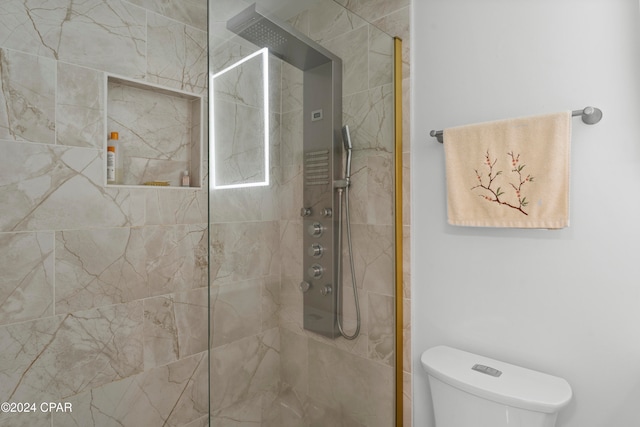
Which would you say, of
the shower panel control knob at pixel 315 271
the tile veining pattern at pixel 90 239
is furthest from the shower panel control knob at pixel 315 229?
the tile veining pattern at pixel 90 239

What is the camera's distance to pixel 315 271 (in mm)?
1223

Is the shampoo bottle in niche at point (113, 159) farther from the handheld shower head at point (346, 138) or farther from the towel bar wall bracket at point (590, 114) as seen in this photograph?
the towel bar wall bracket at point (590, 114)

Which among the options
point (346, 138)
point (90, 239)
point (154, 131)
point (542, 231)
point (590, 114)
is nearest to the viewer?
point (590, 114)

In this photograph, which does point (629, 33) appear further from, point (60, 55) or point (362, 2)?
point (60, 55)

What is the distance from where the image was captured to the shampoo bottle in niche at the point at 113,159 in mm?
1503

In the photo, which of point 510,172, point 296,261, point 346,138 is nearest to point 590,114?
point 510,172

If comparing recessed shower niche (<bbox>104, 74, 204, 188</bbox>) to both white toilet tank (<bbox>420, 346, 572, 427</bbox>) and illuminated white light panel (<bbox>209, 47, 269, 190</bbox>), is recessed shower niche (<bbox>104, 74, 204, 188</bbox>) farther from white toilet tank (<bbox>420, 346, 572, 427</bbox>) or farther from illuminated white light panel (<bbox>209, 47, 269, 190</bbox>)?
white toilet tank (<bbox>420, 346, 572, 427</bbox>)

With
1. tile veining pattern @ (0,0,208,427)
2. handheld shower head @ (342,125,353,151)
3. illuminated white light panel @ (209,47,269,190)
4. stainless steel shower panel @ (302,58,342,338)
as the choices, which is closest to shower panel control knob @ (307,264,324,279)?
stainless steel shower panel @ (302,58,342,338)

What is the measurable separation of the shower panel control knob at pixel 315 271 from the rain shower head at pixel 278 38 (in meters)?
0.68

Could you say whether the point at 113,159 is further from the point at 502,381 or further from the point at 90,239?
the point at 502,381

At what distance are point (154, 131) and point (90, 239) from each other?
58cm

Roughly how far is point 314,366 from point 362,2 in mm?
1596

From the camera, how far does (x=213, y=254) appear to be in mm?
1023

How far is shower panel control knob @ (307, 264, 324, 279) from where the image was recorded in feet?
3.98
